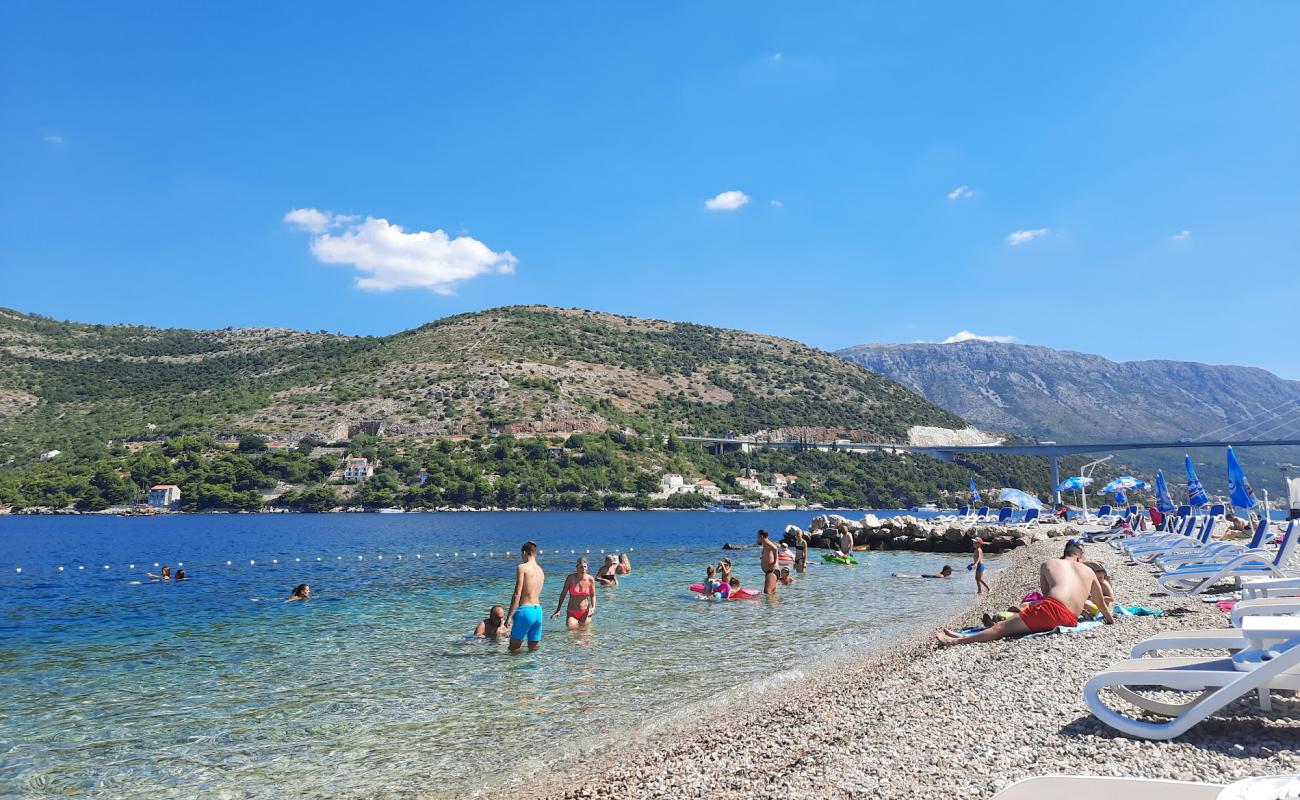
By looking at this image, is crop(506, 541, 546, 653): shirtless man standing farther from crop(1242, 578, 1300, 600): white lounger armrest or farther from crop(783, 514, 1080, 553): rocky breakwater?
crop(783, 514, 1080, 553): rocky breakwater

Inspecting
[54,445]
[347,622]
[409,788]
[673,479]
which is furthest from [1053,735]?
[54,445]

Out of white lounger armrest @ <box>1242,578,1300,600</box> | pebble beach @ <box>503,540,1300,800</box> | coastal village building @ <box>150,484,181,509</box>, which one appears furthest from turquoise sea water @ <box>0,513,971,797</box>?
coastal village building @ <box>150,484,181,509</box>

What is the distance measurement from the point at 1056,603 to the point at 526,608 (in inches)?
284

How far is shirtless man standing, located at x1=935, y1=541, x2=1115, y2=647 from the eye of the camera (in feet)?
30.1

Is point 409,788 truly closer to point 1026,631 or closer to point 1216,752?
point 1216,752

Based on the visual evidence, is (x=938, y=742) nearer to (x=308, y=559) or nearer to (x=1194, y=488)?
(x=308, y=559)

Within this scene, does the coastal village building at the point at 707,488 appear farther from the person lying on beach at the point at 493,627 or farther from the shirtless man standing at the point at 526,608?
the shirtless man standing at the point at 526,608

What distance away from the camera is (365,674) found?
10.2 m

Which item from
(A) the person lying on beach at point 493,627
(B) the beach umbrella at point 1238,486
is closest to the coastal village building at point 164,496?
(A) the person lying on beach at point 493,627

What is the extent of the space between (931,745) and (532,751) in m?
3.62

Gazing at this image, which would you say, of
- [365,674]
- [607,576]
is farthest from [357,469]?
[365,674]

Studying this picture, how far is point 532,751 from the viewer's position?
6926mm

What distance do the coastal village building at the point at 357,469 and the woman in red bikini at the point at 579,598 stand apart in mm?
84978

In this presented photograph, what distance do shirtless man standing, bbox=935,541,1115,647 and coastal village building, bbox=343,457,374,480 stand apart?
91.5 metres
